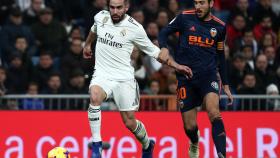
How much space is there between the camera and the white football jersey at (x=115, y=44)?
48.9ft

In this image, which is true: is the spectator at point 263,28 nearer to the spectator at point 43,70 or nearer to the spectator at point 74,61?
the spectator at point 74,61

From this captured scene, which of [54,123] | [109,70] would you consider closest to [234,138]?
[54,123]

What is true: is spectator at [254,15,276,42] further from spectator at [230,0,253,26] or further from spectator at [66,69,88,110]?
spectator at [66,69,88,110]

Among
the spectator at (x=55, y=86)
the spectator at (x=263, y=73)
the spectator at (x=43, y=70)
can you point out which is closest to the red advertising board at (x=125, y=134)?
the spectator at (x=55, y=86)

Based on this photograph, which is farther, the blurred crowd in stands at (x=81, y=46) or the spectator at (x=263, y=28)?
the spectator at (x=263, y=28)

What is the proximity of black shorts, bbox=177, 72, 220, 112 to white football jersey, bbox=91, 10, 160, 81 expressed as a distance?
2.18 feet

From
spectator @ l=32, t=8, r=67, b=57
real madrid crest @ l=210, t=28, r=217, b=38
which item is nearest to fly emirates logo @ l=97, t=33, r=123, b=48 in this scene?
real madrid crest @ l=210, t=28, r=217, b=38

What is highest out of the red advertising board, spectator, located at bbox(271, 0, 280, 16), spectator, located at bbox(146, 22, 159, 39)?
spectator, located at bbox(271, 0, 280, 16)

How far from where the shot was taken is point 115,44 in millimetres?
14898

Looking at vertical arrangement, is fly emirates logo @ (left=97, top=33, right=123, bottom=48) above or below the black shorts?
above

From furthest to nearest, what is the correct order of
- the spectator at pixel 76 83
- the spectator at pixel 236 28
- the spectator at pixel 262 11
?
1. the spectator at pixel 262 11
2. the spectator at pixel 236 28
3. the spectator at pixel 76 83

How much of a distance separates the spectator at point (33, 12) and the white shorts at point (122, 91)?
6792mm

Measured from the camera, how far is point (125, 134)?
18672mm

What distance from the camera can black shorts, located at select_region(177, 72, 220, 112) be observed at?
1515 centimetres
